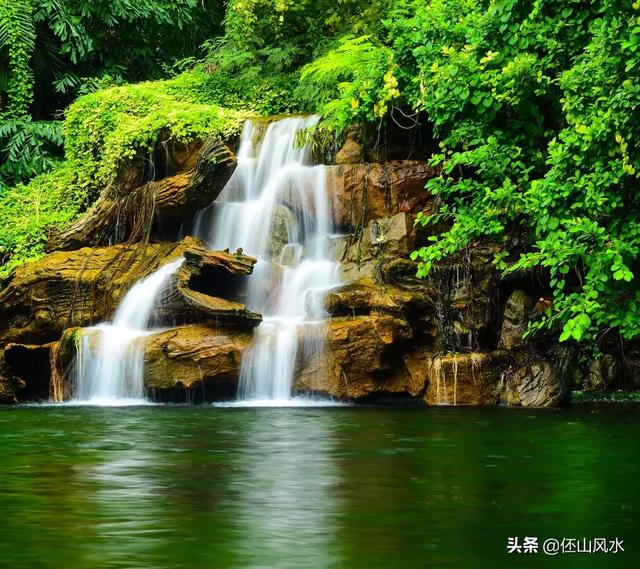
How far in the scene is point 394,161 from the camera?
1866 cm

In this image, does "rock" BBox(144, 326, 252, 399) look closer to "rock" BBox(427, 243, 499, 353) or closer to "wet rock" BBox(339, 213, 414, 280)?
"wet rock" BBox(339, 213, 414, 280)

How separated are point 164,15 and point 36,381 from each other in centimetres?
1417

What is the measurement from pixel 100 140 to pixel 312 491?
16887 millimetres

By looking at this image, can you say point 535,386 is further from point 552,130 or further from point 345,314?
point 552,130

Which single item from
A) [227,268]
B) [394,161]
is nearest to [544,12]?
[394,161]

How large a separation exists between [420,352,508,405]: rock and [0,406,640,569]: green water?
2.51 metres

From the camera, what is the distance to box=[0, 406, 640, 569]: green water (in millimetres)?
5828

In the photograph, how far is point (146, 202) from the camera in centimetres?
1988

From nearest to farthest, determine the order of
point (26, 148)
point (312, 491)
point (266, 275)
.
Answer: point (312, 491), point (266, 275), point (26, 148)

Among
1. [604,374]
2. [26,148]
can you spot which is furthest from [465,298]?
[26,148]

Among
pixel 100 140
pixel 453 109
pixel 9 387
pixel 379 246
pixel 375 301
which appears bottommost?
pixel 9 387

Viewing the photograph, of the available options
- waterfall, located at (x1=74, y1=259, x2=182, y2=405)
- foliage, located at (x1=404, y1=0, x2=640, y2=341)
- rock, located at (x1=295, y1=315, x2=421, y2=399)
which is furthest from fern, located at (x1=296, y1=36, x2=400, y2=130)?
waterfall, located at (x1=74, y1=259, x2=182, y2=405)

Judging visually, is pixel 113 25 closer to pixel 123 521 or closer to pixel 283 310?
pixel 283 310

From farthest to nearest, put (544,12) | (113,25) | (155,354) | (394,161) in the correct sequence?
(113,25) → (394,161) → (155,354) → (544,12)
